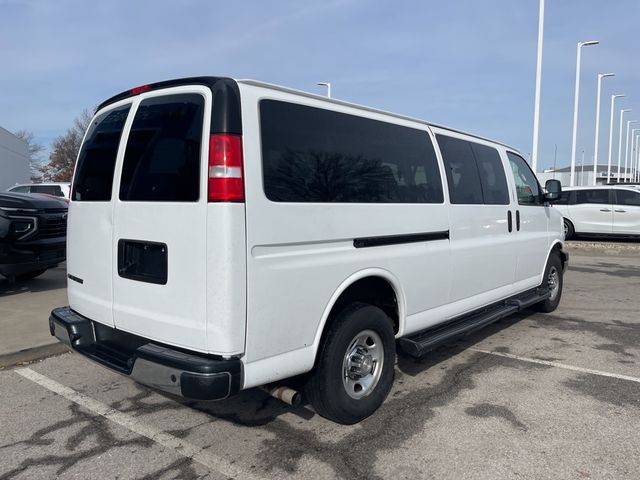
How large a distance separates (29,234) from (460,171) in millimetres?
5503

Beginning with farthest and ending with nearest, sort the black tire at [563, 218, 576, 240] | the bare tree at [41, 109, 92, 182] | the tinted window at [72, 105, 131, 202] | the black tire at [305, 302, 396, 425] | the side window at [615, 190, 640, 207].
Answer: the bare tree at [41, 109, 92, 182] → the black tire at [563, 218, 576, 240] → the side window at [615, 190, 640, 207] → the tinted window at [72, 105, 131, 202] → the black tire at [305, 302, 396, 425]

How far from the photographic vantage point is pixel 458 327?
457 centimetres

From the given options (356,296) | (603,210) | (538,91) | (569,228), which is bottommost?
(569,228)

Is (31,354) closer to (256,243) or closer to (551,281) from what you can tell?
(256,243)

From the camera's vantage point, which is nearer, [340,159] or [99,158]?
[340,159]

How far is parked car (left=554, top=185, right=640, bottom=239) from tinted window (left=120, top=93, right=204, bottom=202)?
48.4 feet

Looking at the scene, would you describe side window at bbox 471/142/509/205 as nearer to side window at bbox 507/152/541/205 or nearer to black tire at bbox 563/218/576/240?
side window at bbox 507/152/541/205

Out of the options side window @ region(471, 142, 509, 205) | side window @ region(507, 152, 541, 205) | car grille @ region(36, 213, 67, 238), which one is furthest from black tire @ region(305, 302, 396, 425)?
car grille @ region(36, 213, 67, 238)

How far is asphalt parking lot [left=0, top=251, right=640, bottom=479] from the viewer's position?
120 inches

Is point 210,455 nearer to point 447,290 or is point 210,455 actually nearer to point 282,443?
point 282,443

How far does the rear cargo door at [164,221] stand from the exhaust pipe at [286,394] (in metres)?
0.65

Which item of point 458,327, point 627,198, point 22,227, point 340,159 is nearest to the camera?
point 340,159

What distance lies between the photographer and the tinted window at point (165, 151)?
2898 mm

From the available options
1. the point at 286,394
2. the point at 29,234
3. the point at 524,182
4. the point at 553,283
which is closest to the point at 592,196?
the point at 553,283
